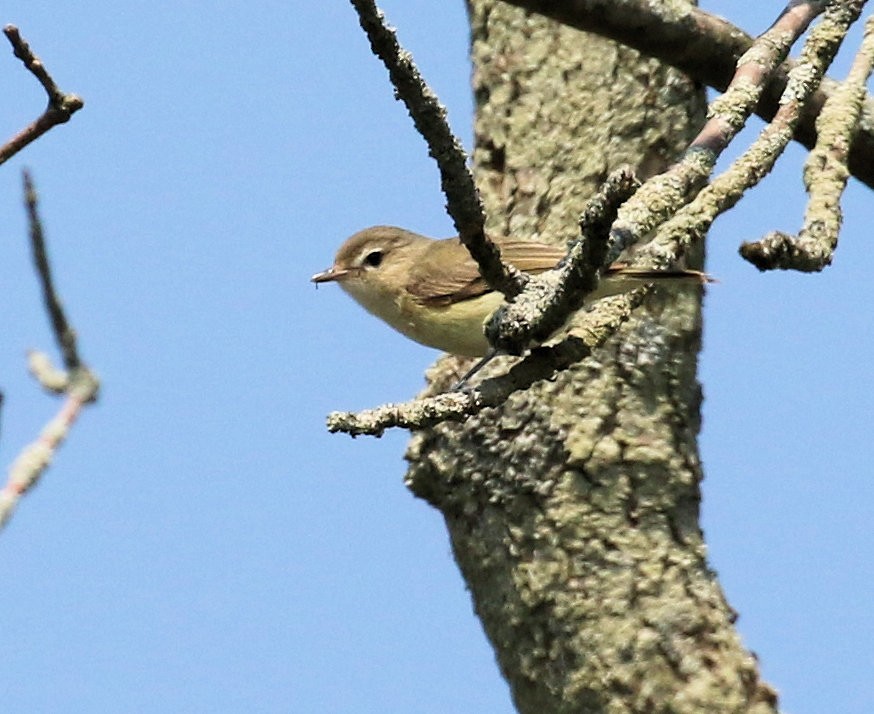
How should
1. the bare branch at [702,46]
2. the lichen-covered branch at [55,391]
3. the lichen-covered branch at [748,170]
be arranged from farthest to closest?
the bare branch at [702,46] → the lichen-covered branch at [748,170] → the lichen-covered branch at [55,391]

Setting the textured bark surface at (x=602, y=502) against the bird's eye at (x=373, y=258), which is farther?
the bird's eye at (x=373, y=258)

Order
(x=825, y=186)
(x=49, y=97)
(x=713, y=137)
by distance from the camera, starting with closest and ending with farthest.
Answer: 1. (x=49, y=97)
2. (x=713, y=137)
3. (x=825, y=186)

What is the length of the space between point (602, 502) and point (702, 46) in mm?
1455

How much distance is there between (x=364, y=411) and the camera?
8.79 feet

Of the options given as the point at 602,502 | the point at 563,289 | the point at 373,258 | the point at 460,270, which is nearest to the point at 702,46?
the point at 460,270

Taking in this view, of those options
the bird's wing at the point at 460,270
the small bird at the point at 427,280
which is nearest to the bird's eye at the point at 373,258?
the small bird at the point at 427,280

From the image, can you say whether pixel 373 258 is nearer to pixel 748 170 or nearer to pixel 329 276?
pixel 329 276

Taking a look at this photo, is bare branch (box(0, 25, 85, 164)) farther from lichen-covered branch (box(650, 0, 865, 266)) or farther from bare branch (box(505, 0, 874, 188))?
bare branch (box(505, 0, 874, 188))

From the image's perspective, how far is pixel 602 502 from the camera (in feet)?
16.1

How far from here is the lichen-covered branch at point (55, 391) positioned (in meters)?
2.18

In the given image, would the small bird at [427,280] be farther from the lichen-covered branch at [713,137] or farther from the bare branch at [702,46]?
the lichen-covered branch at [713,137]

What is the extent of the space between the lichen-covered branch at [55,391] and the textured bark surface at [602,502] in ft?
8.78

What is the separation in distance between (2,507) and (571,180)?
3.56m

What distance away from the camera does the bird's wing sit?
15.4 feet
